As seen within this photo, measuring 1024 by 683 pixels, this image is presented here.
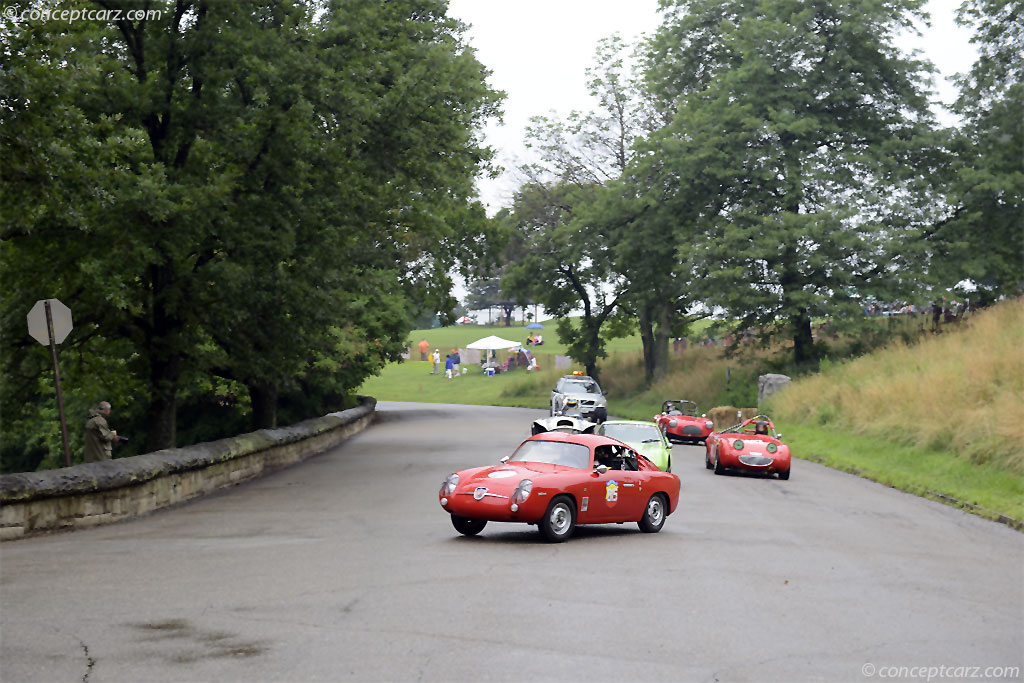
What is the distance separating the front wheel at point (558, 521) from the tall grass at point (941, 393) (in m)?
9.66

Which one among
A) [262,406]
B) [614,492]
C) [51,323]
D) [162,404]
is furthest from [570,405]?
[614,492]

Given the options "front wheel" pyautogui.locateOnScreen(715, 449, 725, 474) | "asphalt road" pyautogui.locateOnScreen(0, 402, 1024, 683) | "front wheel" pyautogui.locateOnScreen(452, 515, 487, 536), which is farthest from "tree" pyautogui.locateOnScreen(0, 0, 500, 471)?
"front wheel" pyautogui.locateOnScreen(715, 449, 725, 474)

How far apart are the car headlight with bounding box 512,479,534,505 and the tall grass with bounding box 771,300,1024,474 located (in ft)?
34.0

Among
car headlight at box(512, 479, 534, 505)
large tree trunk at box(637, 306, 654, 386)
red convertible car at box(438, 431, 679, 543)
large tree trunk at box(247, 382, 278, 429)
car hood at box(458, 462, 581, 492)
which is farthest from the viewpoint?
large tree trunk at box(637, 306, 654, 386)

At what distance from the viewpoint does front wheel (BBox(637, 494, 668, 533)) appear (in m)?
14.9

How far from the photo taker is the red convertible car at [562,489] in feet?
43.3

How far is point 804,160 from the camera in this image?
41.3 meters

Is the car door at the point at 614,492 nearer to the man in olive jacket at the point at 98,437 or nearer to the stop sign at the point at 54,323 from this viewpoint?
the stop sign at the point at 54,323

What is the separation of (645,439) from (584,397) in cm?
1855

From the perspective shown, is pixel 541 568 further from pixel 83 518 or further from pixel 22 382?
pixel 22 382

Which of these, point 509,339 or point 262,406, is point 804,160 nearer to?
point 262,406

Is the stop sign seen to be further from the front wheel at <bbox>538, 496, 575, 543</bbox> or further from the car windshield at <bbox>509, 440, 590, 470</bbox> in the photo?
the front wheel at <bbox>538, 496, 575, 543</bbox>

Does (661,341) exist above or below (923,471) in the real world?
above

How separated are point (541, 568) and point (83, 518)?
6.81m
